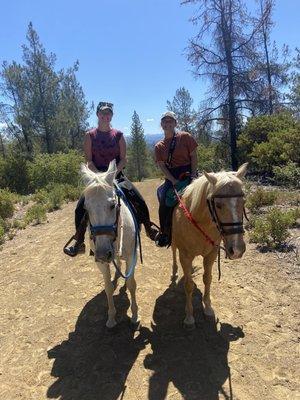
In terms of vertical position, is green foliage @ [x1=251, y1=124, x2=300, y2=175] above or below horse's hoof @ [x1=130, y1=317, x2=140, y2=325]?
above

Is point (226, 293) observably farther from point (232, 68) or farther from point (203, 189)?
point (232, 68)

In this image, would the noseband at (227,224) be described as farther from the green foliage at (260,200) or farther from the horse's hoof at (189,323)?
the green foliage at (260,200)

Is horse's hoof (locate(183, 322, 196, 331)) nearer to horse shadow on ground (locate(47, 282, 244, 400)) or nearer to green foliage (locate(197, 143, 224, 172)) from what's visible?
horse shadow on ground (locate(47, 282, 244, 400))

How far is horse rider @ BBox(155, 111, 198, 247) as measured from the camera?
5.45 metres

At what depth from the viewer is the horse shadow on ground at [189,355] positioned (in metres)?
3.77

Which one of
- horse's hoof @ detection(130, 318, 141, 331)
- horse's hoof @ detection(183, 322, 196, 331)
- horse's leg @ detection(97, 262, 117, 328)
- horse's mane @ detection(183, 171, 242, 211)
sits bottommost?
horse's hoof @ detection(183, 322, 196, 331)

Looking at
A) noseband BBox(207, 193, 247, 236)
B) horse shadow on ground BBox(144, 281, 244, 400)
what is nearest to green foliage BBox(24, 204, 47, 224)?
horse shadow on ground BBox(144, 281, 244, 400)

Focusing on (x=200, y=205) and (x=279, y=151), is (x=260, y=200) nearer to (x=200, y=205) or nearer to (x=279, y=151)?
(x=279, y=151)

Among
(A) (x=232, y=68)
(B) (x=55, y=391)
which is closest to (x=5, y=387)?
(B) (x=55, y=391)

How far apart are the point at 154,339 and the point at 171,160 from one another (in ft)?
8.31

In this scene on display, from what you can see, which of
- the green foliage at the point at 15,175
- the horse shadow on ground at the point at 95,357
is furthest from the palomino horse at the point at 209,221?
the green foliage at the point at 15,175

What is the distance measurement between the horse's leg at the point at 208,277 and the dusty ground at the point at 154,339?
0.15 meters

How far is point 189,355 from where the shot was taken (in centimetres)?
428

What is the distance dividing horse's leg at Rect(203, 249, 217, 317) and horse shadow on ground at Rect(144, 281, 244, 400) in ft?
0.41
